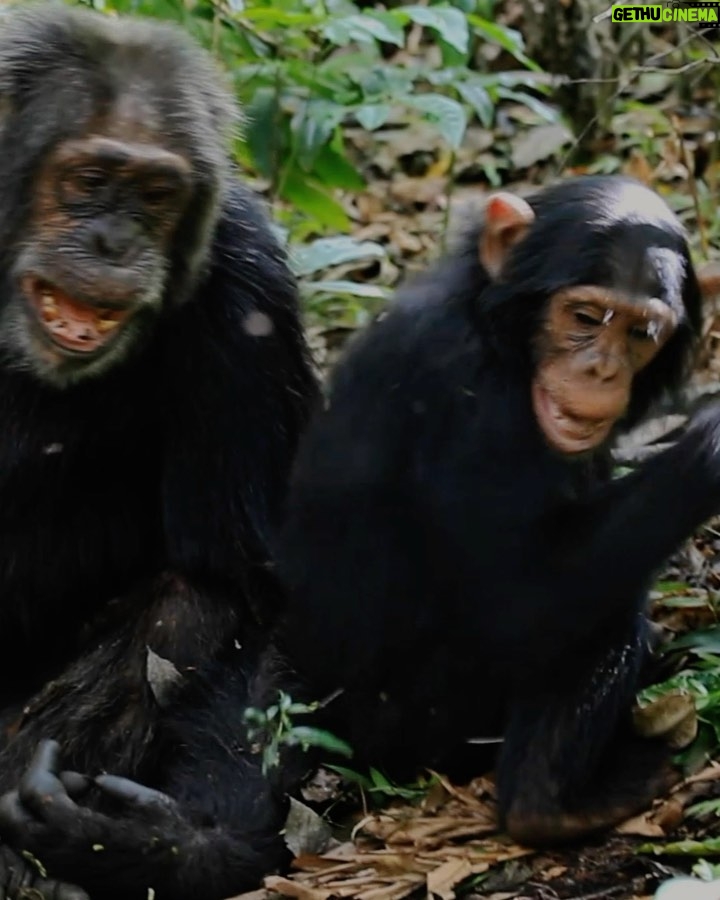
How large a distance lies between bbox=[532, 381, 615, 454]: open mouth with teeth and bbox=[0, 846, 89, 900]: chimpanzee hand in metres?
1.99

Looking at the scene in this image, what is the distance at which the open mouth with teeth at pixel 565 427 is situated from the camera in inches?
206

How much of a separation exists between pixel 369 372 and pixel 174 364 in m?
0.75

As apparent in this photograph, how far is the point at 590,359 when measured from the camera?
5.23 meters

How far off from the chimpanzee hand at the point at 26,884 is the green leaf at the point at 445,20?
3.80 meters

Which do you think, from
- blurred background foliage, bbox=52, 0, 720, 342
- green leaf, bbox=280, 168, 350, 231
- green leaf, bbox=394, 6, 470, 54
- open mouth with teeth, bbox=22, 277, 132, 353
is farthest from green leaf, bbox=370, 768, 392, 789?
green leaf, bbox=280, 168, 350, 231

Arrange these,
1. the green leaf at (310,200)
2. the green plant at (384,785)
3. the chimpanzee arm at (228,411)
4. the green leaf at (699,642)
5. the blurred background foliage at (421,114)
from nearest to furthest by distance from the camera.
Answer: the green plant at (384,785) → the green leaf at (699,642) → the chimpanzee arm at (228,411) → the blurred background foliage at (421,114) → the green leaf at (310,200)

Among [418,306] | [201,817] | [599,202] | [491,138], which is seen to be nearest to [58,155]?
[418,306]

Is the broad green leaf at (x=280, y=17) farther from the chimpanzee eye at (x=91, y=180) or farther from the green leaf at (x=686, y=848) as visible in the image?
the green leaf at (x=686, y=848)

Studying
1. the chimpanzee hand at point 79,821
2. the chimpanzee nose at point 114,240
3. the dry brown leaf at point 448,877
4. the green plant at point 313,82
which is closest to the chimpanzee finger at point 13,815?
the chimpanzee hand at point 79,821

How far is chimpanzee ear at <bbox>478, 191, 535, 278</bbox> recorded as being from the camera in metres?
5.53

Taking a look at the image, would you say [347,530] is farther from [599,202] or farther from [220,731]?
[599,202]

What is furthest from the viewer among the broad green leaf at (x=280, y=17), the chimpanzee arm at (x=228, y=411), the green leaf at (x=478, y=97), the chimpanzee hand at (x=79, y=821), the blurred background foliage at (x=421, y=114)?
the green leaf at (x=478, y=97)

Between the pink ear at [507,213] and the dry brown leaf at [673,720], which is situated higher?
the pink ear at [507,213]

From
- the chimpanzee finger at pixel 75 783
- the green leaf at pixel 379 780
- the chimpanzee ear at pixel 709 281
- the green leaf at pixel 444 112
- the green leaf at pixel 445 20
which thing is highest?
the green leaf at pixel 445 20
